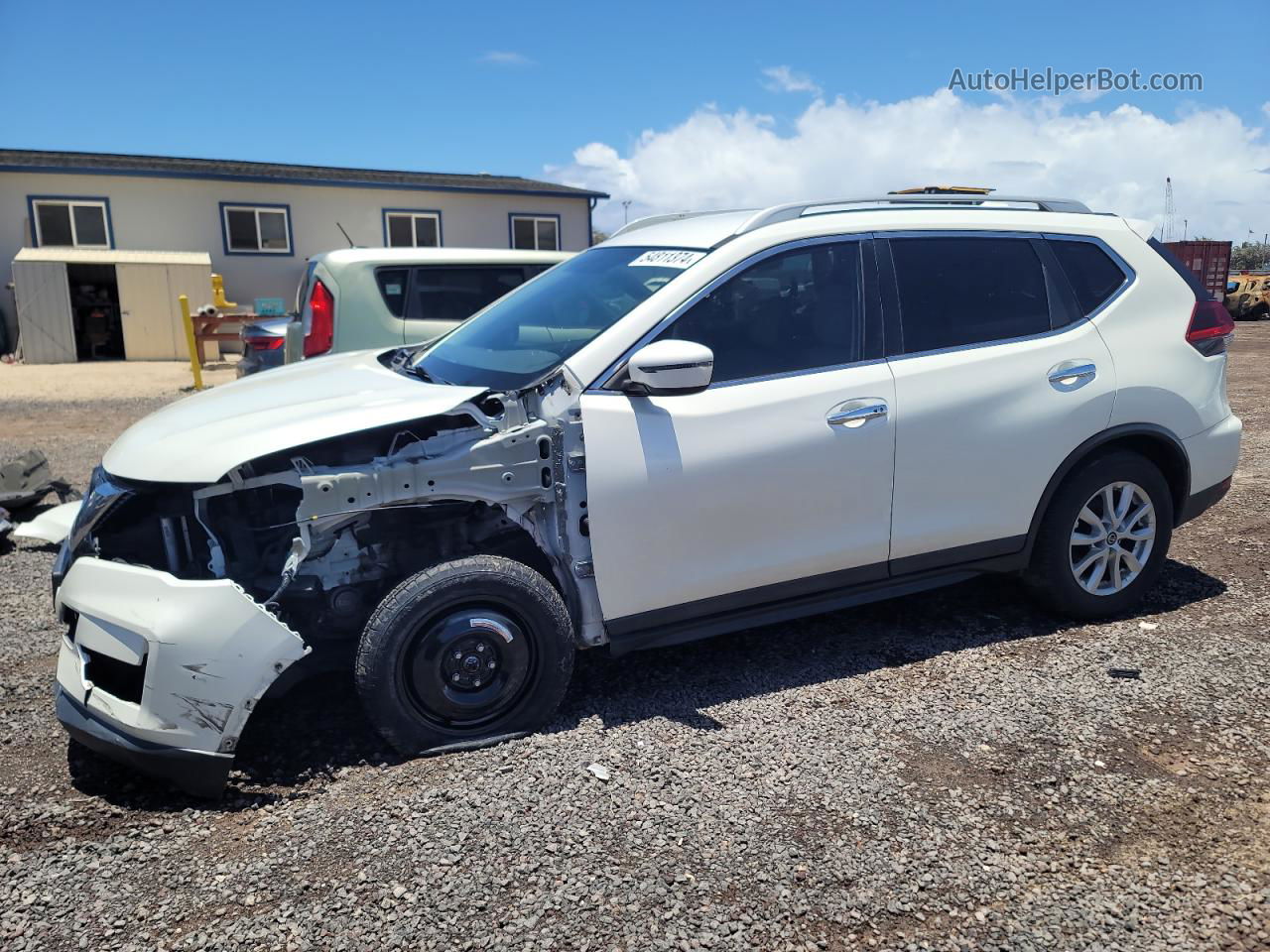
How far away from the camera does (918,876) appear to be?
105 inches

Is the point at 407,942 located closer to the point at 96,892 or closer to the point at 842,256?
the point at 96,892

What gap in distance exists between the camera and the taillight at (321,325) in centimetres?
708

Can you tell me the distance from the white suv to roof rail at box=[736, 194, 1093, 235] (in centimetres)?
2

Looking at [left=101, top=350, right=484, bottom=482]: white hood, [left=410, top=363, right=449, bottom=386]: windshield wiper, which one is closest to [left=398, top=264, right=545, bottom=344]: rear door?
[left=410, top=363, right=449, bottom=386]: windshield wiper

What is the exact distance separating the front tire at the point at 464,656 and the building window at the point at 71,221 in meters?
21.8

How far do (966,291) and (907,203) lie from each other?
0.49 m

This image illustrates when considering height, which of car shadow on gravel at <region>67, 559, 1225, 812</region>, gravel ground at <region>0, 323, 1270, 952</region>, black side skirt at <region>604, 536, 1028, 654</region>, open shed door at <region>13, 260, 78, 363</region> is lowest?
gravel ground at <region>0, 323, 1270, 952</region>

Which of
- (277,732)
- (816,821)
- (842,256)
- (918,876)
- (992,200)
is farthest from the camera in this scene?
(992,200)

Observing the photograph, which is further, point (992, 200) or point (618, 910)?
point (992, 200)

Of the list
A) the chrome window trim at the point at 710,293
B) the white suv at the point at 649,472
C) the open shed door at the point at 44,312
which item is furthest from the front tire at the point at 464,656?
the open shed door at the point at 44,312

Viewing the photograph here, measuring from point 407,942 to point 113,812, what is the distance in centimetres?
129

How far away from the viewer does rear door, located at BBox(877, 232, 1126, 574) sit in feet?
12.7

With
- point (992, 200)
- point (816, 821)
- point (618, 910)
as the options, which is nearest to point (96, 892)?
point (618, 910)

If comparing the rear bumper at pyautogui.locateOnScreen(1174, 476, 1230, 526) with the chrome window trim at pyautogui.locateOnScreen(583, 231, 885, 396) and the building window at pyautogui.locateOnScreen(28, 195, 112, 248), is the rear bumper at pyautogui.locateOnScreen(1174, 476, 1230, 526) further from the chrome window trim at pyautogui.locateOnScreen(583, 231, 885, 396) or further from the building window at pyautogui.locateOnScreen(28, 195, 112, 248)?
the building window at pyautogui.locateOnScreen(28, 195, 112, 248)
